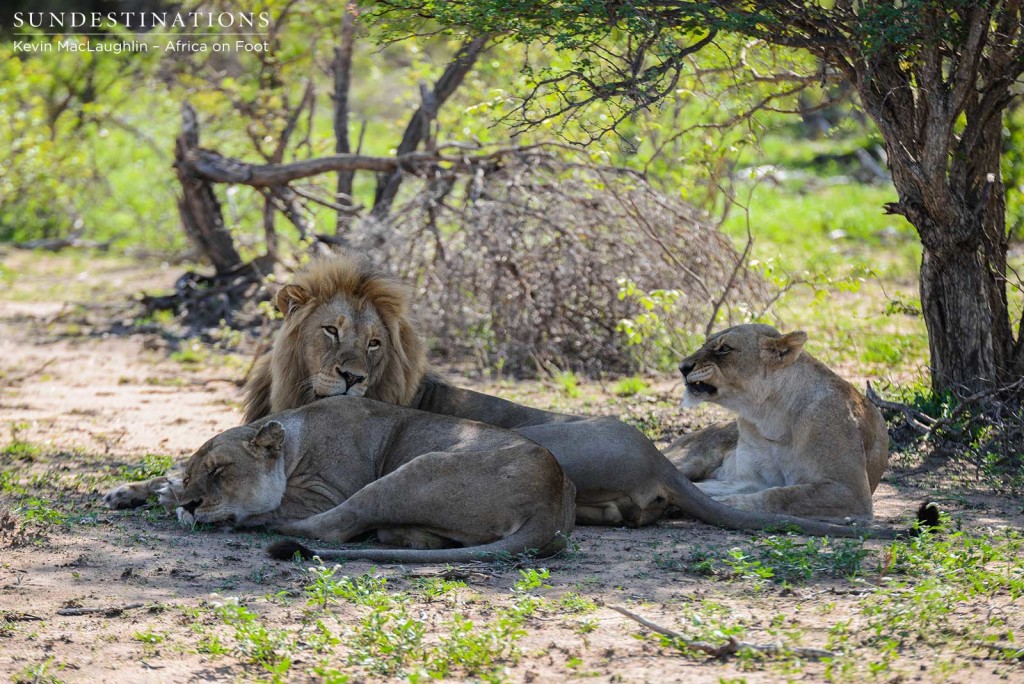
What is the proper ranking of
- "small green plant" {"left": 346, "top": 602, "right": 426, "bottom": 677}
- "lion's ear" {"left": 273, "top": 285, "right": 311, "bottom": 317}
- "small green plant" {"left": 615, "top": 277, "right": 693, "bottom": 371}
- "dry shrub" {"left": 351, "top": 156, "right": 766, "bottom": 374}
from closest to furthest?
"small green plant" {"left": 346, "top": 602, "right": 426, "bottom": 677}
"lion's ear" {"left": 273, "top": 285, "right": 311, "bottom": 317}
"small green plant" {"left": 615, "top": 277, "right": 693, "bottom": 371}
"dry shrub" {"left": 351, "top": 156, "right": 766, "bottom": 374}

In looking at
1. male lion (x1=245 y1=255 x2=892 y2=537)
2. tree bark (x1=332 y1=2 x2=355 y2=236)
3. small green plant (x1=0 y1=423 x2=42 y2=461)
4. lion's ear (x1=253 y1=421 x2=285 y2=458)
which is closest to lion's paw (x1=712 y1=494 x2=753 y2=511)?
male lion (x1=245 y1=255 x2=892 y2=537)

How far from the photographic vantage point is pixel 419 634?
12.1 ft

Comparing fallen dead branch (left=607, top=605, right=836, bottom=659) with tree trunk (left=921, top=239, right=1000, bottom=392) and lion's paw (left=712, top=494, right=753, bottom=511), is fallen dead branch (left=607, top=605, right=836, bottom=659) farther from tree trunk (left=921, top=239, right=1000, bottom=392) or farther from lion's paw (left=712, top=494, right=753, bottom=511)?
tree trunk (left=921, top=239, right=1000, bottom=392)

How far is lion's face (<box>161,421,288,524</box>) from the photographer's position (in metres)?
5.10

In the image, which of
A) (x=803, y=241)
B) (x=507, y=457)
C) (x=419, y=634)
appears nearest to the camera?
(x=419, y=634)

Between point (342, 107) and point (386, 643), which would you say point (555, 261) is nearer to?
point (342, 107)

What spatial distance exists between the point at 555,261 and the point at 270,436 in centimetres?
413

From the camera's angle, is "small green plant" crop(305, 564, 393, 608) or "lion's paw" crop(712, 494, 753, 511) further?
"lion's paw" crop(712, 494, 753, 511)

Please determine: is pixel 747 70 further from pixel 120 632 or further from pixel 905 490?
pixel 120 632

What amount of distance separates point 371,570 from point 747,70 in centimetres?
463

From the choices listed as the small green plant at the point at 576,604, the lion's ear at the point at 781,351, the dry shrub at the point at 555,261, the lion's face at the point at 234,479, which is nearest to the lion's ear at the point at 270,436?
the lion's face at the point at 234,479

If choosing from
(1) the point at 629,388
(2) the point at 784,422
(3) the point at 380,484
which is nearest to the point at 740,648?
(3) the point at 380,484

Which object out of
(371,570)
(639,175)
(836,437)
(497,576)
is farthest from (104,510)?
(639,175)

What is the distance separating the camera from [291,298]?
19.5 feet
